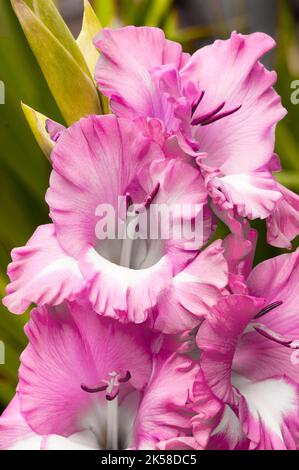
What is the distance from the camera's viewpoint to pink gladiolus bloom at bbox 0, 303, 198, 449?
41cm

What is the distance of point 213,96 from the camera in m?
0.45

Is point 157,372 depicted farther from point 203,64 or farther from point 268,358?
point 203,64

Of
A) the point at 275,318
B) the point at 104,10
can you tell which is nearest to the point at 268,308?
the point at 275,318

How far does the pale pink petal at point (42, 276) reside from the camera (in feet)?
1.27

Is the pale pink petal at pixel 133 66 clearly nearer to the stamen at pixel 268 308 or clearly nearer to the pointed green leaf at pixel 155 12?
the stamen at pixel 268 308

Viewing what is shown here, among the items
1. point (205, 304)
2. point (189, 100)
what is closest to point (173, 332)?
point (205, 304)

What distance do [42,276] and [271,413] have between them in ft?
0.49

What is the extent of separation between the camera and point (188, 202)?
404 mm

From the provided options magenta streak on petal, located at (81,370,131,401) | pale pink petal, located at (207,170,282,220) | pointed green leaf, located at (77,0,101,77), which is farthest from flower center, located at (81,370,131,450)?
pointed green leaf, located at (77,0,101,77)

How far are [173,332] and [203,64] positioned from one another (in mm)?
165

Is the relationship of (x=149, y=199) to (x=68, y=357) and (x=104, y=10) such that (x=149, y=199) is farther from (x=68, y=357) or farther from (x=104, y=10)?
(x=104, y=10)

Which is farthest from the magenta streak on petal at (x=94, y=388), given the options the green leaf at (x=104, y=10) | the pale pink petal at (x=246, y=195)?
the green leaf at (x=104, y=10)

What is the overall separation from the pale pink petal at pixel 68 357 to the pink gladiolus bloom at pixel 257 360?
0.13 feet

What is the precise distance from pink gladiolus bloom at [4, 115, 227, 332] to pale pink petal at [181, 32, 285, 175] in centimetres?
5
